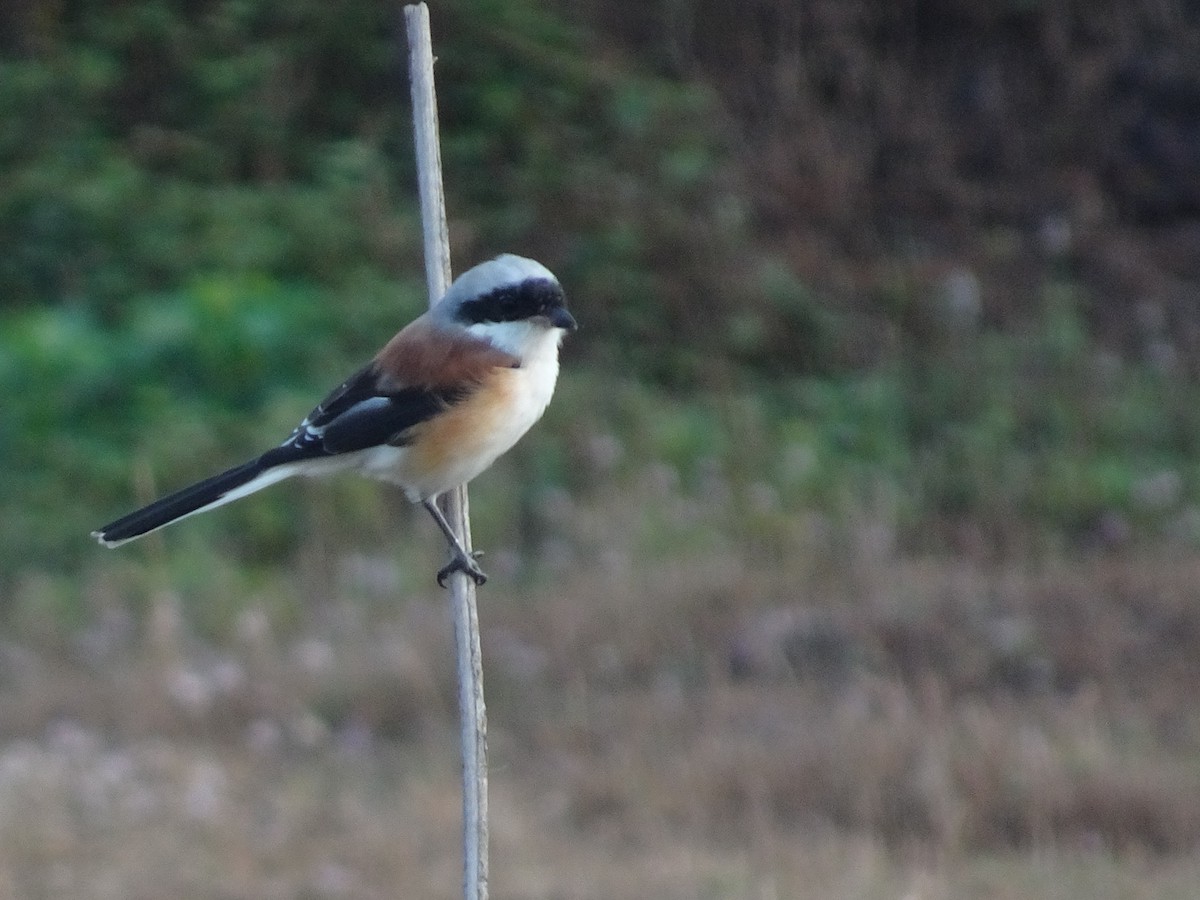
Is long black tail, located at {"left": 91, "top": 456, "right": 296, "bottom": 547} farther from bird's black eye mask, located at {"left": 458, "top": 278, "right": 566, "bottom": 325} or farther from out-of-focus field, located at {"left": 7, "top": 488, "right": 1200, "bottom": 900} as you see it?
out-of-focus field, located at {"left": 7, "top": 488, "right": 1200, "bottom": 900}

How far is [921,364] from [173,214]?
3.68 metres

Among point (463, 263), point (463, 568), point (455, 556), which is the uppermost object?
point (463, 263)

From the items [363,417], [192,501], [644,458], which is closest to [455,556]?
[192,501]

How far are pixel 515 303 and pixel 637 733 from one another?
2678 millimetres

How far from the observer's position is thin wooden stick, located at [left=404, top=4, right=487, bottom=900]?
85.6 inches

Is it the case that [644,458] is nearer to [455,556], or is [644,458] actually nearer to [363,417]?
[363,417]

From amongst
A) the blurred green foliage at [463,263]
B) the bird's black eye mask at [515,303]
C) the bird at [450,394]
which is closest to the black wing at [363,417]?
the bird at [450,394]

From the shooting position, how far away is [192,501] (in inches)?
121

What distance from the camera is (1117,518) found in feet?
24.5

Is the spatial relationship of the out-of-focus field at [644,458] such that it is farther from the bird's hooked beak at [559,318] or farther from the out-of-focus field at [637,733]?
the bird's hooked beak at [559,318]

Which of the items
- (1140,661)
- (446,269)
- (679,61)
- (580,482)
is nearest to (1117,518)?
(1140,661)

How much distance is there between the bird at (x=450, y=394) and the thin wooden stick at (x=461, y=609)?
776 millimetres

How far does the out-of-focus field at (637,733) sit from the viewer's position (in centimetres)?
511

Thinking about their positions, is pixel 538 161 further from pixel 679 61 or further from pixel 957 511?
pixel 957 511
